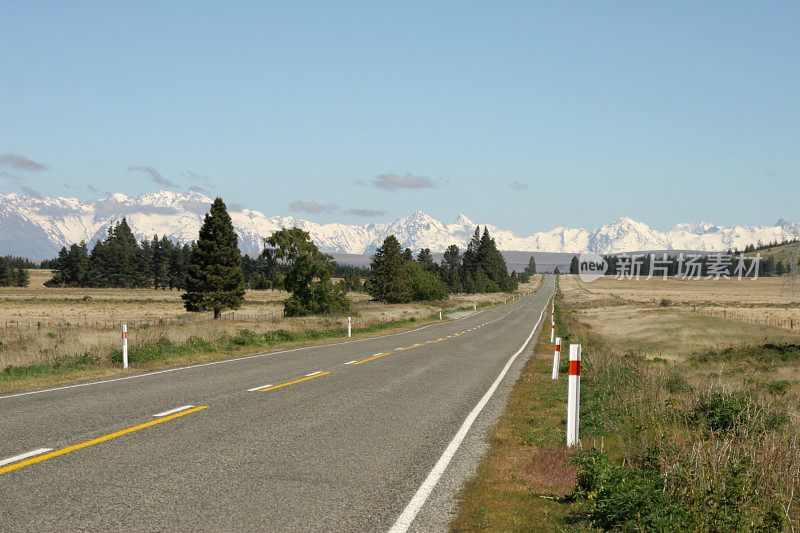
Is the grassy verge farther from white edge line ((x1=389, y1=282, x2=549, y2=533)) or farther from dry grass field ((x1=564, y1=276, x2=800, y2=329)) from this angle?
dry grass field ((x1=564, y1=276, x2=800, y2=329))

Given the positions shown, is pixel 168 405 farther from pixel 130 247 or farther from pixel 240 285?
pixel 130 247

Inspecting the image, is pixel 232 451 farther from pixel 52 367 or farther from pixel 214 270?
pixel 214 270

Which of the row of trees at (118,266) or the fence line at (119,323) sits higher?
the row of trees at (118,266)

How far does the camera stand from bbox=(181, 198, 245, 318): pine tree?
51750 mm

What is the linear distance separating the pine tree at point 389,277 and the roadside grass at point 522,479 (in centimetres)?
7241

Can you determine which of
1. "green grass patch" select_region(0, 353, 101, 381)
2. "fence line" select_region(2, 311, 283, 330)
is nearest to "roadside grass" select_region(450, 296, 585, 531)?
"green grass patch" select_region(0, 353, 101, 381)

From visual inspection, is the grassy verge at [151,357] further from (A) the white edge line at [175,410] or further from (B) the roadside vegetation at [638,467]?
(B) the roadside vegetation at [638,467]

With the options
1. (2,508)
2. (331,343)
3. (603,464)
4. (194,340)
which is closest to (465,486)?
(603,464)

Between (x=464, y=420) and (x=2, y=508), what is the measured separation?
6293 millimetres

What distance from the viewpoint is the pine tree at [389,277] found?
3275 inches

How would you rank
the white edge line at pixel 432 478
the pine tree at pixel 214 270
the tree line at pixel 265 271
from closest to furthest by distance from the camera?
the white edge line at pixel 432 478 → the pine tree at pixel 214 270 → the tree line at pixel 265 271

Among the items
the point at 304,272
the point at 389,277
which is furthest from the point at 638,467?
the point at 389,277

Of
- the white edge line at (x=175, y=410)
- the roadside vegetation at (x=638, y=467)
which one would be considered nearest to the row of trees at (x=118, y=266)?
the white edge line at (x=175, y=410)

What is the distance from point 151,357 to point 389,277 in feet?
219
